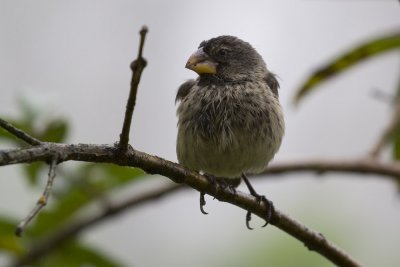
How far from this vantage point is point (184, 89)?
4.30 m

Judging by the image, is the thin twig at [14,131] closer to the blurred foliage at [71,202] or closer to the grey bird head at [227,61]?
the blurred foliage at [71,202]

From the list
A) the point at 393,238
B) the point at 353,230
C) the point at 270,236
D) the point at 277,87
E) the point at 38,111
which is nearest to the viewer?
the point at 38,111

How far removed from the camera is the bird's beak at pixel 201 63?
4097 millimetres

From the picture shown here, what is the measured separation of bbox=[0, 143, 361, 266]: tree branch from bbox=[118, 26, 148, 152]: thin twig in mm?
62

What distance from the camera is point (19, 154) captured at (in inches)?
73.4

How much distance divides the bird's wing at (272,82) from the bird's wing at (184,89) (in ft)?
1.45

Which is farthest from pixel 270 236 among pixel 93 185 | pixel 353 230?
pixel 93 185

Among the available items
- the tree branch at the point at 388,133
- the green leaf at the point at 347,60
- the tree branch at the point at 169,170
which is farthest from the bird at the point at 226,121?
the tree branch at the point at 169,170

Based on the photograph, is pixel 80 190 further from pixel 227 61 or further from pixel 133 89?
pixel 133 89

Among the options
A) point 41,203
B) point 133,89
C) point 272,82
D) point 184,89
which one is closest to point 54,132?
point 184,89

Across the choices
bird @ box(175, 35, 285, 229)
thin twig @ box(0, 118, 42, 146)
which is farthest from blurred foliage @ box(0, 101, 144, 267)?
thin twig @ box(0, 118, 42, 146)

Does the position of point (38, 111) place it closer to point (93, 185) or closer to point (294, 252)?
point (93, 185)

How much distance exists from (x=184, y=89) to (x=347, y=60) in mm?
956

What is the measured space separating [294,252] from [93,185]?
266cm
